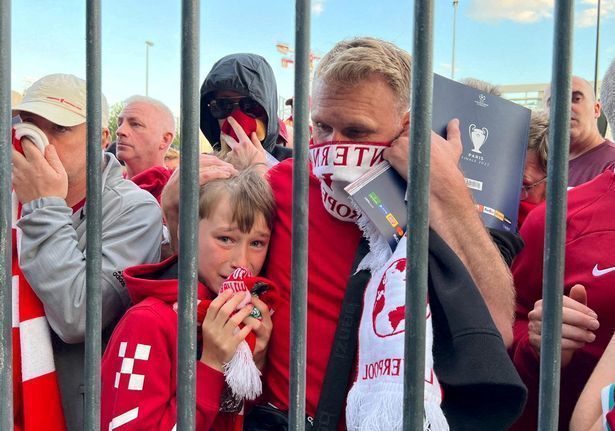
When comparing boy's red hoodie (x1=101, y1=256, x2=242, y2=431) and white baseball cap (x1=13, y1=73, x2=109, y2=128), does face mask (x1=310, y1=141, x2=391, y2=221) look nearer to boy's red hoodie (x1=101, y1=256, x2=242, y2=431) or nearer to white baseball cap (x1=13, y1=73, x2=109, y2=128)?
boy's red hoodie (x1=101, y1=256, x2=242, y2=431)

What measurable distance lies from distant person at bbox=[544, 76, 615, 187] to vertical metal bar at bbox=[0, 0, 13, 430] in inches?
110

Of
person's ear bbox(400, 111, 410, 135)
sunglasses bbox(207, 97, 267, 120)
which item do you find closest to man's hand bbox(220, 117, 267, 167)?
sunglasses bbox(207, 97, 267, 120)

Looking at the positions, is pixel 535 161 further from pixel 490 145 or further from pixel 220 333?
pixel 220 333

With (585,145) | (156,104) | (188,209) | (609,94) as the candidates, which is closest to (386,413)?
(188,209)

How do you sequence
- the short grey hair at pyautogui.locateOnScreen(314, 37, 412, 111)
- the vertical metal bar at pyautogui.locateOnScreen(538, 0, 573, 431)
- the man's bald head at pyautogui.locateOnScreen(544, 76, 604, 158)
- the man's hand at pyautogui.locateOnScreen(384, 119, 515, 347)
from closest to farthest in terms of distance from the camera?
the vertical metal bar at pyautogui.locateOnScreen(538, 0, 573, 431), the man's hand at pyautogui.locateOnScreen(384, 119, 515, 347), the short grey hair at pyautogui.locateOnScreen(314, 37, 412, 111), the man's bald head at pyautogui.locateOnScreen(544, 76, 604, 158)

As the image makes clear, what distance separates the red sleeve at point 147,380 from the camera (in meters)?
1.51

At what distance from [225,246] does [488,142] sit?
72cm

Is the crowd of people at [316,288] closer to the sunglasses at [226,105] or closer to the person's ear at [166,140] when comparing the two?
the sunglasses at [226,105]

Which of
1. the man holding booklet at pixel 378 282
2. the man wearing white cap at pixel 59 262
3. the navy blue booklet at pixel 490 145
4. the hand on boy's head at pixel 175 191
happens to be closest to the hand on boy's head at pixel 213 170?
the hand on boy's head at pixel 175 191

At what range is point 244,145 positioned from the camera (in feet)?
A: 8.66

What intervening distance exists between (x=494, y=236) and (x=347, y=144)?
46 cm

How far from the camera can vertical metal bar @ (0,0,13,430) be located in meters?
1.07

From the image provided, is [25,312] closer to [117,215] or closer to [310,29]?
[117,215]

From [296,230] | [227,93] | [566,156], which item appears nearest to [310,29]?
[296,230]
